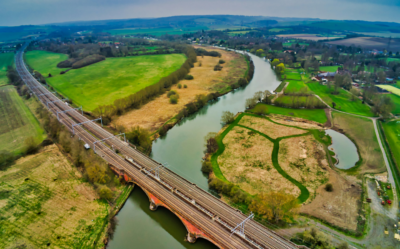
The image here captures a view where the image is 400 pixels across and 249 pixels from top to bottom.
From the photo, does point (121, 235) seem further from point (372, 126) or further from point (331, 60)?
point (331, 60)

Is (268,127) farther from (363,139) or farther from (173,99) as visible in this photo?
(173,99)

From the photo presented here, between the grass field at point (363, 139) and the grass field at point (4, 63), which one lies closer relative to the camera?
the grass field at point (363, 139)

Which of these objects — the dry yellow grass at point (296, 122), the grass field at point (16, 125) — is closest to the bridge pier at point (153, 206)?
the grass field at point (16, 125)

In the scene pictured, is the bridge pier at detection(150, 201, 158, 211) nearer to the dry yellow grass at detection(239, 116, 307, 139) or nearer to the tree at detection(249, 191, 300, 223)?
the tree at detection(249, 191, 300, 223)

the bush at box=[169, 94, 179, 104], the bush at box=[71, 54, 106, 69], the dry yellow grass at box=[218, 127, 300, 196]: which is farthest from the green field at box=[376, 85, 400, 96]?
the bush at box=[71, 54, 106, 69]

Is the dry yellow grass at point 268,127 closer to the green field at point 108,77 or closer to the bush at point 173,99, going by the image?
the bush at point 173,99
